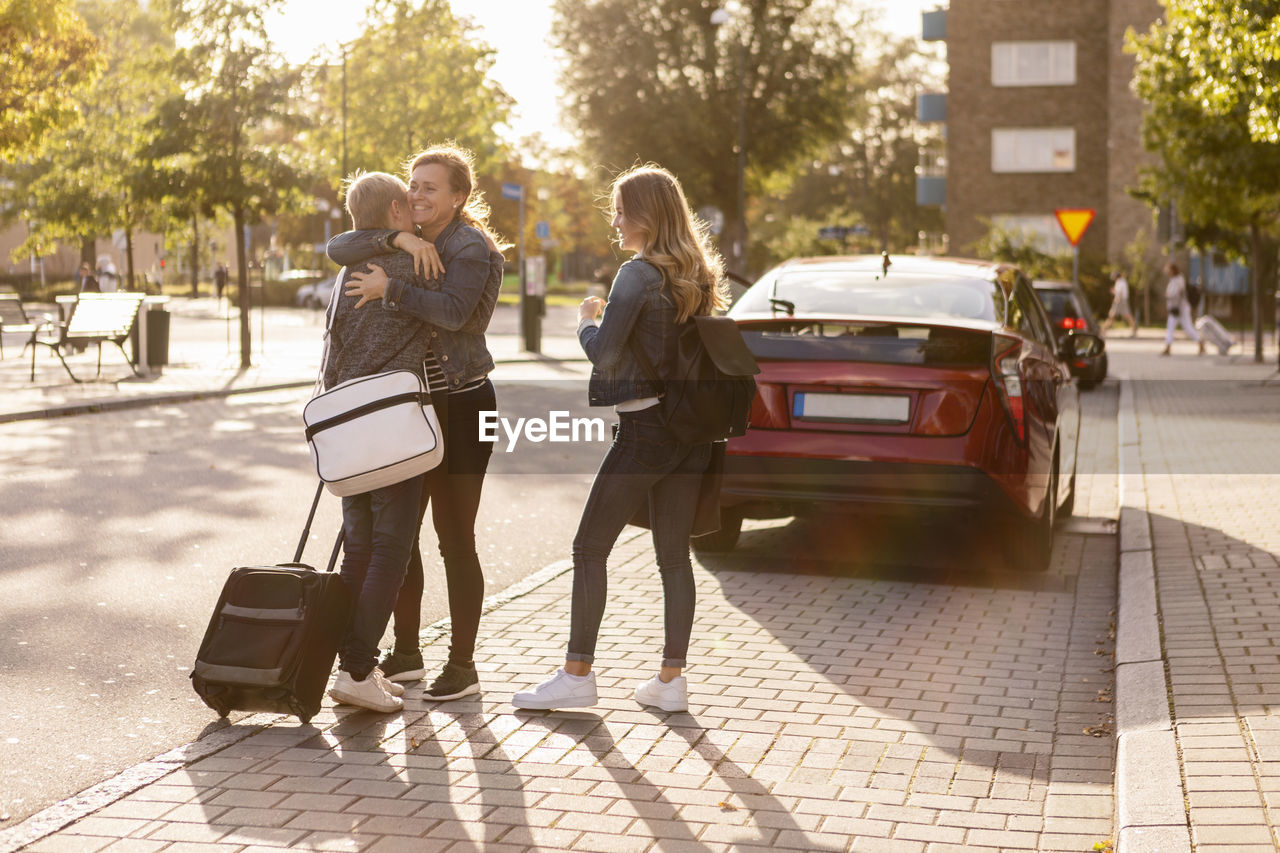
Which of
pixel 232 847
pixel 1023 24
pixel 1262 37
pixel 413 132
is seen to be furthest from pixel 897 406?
pixel 1023 24

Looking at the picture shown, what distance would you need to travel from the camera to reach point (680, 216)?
520cm

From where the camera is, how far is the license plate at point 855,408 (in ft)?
24.8

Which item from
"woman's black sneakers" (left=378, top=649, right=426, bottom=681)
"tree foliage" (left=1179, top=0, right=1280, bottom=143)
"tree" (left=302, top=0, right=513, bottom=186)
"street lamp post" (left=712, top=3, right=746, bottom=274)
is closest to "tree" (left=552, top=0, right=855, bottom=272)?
"street lamp post" (left=712, top=3, right=746, bottom=274)

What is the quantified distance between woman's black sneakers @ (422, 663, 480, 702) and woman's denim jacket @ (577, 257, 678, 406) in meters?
1.03

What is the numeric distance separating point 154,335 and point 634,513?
18.3 m

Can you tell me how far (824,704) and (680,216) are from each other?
1.72 metres

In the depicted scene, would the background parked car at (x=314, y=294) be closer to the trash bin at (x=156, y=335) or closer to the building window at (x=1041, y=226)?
the building window at (x=1041, y=226)

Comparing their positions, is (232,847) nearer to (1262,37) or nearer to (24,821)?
(24,821)

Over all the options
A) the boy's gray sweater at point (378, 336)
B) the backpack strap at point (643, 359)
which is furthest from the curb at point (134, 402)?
the backpack strap at point (643, 359)

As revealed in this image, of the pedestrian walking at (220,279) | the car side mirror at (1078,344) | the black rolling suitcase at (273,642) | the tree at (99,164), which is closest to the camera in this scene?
the black rolling suitcase at (273,642)

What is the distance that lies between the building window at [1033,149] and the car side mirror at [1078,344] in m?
47.7

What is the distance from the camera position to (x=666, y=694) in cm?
534

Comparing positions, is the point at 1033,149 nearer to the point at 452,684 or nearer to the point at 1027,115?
the point at 1027,115

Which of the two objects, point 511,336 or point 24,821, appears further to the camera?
point 511,336
